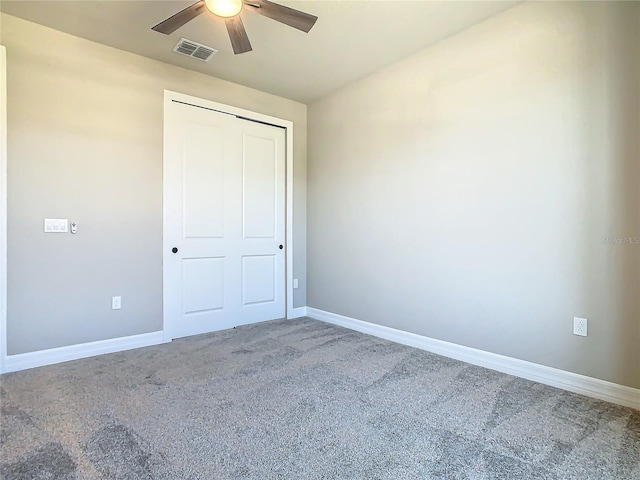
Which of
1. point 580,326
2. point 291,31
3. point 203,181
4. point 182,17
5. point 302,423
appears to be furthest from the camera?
point 203,181

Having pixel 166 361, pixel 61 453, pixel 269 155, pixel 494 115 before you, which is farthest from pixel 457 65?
pixel 61 453

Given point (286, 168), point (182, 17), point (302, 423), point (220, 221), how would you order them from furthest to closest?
1. point (286, 168)
2. point (220, 221)
3. point (182, 17)
4. point (302, 423)

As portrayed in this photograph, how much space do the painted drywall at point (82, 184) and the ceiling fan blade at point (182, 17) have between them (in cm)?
119

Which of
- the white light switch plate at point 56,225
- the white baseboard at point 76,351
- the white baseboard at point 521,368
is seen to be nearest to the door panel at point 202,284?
the white baseboard at point 76,351

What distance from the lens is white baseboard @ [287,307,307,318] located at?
4.27 metres

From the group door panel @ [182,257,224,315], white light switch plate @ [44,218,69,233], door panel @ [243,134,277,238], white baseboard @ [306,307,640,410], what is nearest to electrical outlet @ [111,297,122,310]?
door panel @ [182,257,224,315]

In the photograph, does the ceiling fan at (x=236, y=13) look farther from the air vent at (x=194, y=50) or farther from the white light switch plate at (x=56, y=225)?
the white light switch plate at (x=56, y=225)

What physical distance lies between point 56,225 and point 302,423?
2473mm

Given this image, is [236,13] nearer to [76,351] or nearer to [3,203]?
[3,203]

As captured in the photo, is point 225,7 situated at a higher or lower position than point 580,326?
higher

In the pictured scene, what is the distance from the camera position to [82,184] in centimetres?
293

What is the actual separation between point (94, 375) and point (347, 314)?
2360mm

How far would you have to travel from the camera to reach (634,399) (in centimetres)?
205

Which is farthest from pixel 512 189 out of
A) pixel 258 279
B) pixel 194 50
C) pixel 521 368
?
pixel 194 50
